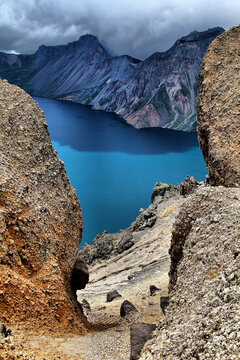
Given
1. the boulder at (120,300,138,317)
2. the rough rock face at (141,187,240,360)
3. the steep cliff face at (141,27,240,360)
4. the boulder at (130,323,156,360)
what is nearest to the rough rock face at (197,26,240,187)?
the steep cliff face at (141,27,240,360)

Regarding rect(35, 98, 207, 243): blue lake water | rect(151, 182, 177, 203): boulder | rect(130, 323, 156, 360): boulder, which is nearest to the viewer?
rect(130, 323, 156, 360): boulder

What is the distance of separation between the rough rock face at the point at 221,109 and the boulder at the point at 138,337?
472 cm

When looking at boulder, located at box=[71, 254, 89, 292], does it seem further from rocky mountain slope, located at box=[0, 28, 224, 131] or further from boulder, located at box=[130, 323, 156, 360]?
rocky mountain slope, located at box=[0, 28, 224, 131]

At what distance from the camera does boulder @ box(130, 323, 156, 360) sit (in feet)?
16.1

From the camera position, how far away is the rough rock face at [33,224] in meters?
5.81

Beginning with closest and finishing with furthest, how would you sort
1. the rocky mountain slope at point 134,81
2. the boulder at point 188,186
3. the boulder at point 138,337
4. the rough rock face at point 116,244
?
the boulder at point 138,337 → the rough rock face at point 116,244 → the boulder at point 188,186 → the rocky mountain slope at point 134,81

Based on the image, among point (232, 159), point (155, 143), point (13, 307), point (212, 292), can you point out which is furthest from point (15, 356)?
point (155, 143)

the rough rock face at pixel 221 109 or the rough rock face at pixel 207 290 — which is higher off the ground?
the rough rock face at pixel 221 109

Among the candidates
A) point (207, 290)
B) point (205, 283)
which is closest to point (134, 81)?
point (205, 283)

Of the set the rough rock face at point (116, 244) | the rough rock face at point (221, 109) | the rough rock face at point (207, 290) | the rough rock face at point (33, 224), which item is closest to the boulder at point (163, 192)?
the rough rock face at point (116, 244)

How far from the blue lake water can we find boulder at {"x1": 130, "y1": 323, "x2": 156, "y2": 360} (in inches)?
1028

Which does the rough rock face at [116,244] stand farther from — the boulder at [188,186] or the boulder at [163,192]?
the boulder at [188,186]

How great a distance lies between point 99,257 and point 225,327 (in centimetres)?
1872

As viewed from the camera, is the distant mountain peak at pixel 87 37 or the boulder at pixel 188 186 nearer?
the boulder at pixel 188 186
